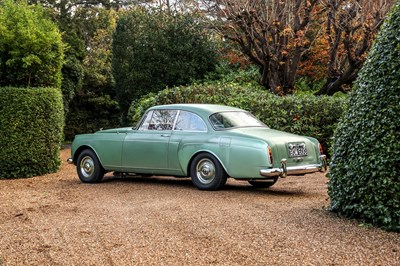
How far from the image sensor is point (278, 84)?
788 inches

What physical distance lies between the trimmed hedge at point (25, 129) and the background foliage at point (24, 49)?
72cm

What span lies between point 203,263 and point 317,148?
5408 mm

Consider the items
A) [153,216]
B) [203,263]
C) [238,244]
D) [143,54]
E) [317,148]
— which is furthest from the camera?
[143,54]

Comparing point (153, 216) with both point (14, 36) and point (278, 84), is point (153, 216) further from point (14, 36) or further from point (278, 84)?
point (278, 84)

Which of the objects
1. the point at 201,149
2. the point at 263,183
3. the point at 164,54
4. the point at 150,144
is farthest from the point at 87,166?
the point at 164,54

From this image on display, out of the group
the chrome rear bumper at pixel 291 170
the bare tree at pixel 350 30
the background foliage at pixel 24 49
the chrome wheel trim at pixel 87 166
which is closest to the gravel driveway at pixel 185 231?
the chrome rear bumper at pixel 291 170

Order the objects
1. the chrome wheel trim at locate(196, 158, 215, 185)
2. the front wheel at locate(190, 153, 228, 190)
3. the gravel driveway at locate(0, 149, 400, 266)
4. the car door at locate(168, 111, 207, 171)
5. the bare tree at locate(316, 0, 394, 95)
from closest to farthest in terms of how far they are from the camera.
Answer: the gravel driveway at locate(0, 149, 400, 266) < the front wheel at locate(190, 153, 228, 190) < the chrome wheel trim at locate(196, 158, 215, 185) < the car door at locate(168, 111, 207, 171) < the bare tree at locate(316, 0, 394, 95)

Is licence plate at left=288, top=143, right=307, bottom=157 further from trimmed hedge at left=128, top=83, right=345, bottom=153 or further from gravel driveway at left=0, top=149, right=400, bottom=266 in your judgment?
trimmed hedge at left=128, top=83, right=345, bottom=153

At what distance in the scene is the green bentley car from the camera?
9.58m

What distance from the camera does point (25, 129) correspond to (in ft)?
43.9

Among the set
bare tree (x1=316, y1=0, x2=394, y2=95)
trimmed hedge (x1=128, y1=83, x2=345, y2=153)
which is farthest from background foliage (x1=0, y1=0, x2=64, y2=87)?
bare tree (x1=316, y1=0, x2=394, y2=95)

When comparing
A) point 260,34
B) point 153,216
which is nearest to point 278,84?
point 260,34

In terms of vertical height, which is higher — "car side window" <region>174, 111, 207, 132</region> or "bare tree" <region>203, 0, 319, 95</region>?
"bare tree" <region>203, 0, 319, 95</region>

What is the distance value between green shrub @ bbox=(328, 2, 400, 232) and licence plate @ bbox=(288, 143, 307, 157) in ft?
8.56
